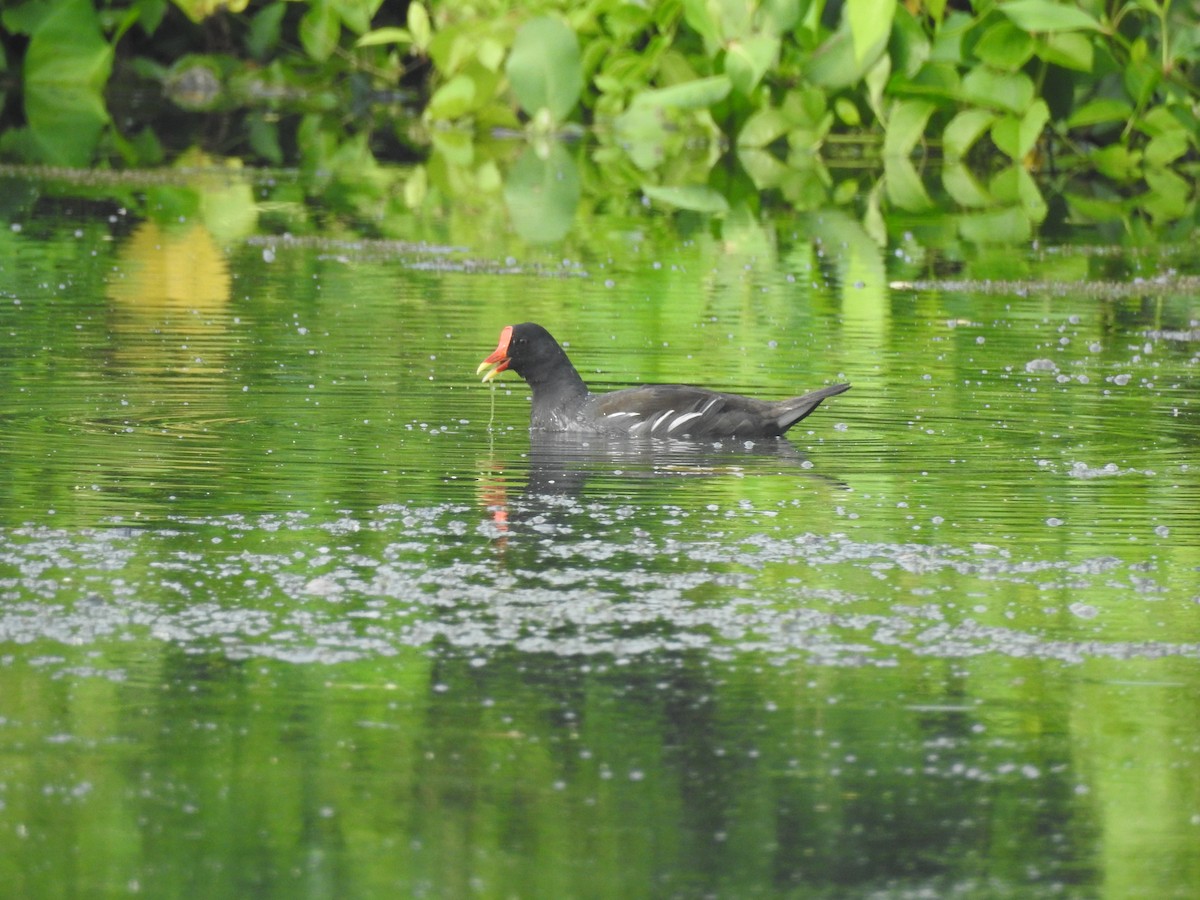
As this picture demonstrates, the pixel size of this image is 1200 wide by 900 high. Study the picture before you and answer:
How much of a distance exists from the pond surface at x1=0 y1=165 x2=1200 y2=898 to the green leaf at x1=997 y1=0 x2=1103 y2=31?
26.9ft

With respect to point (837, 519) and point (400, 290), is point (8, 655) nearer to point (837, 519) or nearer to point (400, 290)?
point (837, 519)

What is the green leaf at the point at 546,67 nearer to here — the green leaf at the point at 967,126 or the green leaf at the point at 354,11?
the green leaf at the point at 354,11

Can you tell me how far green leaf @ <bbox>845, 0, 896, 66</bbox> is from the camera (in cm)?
2258

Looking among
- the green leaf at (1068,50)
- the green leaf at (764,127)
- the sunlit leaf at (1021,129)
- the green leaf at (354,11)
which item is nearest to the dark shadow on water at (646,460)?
the green leaf at (1068,50)

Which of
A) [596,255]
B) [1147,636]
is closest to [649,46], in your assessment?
[596,255]

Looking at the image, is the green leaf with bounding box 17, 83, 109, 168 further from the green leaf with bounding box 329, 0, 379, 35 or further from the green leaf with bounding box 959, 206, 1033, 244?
the green leaf with bounding box 959, 206, 1033, 244

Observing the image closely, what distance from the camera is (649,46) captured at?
91.3ft

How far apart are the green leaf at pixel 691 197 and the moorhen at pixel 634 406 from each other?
10627mm

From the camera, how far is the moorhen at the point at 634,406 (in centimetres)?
982

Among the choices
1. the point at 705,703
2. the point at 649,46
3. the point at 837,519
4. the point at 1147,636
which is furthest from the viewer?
the point at 649,46

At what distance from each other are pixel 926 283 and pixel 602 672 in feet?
33.0

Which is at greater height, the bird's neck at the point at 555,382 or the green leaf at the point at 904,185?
the green leaf at the point at 904,185

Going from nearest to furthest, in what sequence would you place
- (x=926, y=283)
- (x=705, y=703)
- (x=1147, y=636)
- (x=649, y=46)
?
1. (x=705, y=703)
2. (x=1147, y=636)
3. (x=926, y=283)
4. (x=649, y=46)

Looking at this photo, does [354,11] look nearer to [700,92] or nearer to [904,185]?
[700,92]
